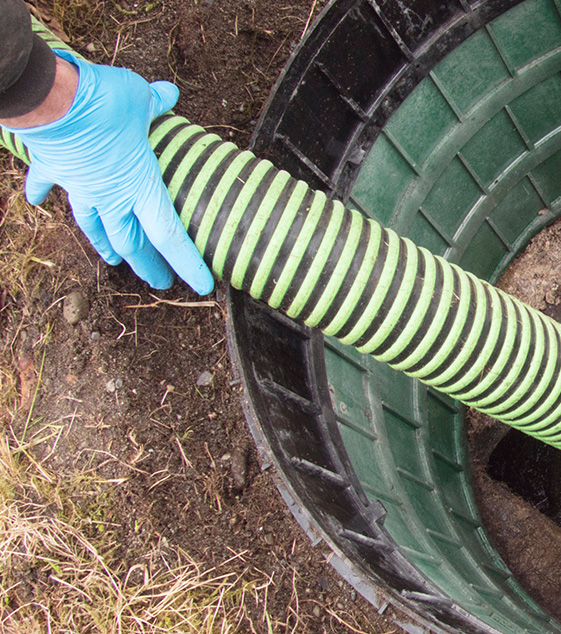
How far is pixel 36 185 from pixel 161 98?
68 cm

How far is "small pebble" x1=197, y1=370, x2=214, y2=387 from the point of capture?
8.86ft

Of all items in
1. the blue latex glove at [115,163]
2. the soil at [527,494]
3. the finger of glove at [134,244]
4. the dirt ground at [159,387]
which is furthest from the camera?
the soil at [527,494]

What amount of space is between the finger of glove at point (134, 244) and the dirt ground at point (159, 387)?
0.80 ft

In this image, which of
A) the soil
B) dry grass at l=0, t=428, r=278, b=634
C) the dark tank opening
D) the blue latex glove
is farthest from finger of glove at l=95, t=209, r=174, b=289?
the dark tank opening

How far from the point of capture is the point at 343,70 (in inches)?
116

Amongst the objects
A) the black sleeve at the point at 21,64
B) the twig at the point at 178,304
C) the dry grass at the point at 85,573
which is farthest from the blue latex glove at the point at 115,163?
the dry grass at the point at 85,573

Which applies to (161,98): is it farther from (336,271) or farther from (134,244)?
(336,271)

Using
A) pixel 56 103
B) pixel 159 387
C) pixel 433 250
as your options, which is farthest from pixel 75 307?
pixel 433 250

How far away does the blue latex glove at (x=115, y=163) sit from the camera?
2031 mm

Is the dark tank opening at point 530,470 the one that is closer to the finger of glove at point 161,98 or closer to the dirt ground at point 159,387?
the dirt ground at point 159,387

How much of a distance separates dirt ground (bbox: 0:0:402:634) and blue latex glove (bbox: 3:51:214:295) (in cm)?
46

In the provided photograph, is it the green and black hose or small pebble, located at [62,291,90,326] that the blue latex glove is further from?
small pebble, located at [62,291,90,326]

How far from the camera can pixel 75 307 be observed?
266cm

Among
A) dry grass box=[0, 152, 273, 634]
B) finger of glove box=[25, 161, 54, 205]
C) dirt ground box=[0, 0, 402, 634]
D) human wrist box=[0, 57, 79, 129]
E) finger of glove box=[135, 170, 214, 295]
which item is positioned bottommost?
dry grass box=[0, 152, 273, 634]
